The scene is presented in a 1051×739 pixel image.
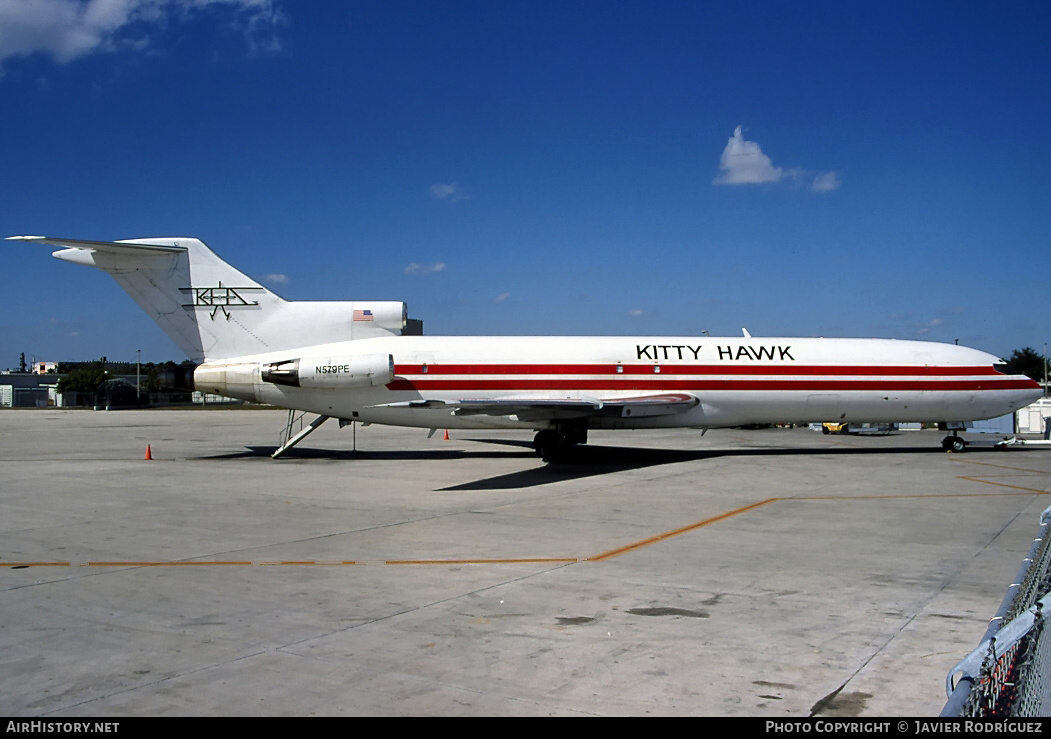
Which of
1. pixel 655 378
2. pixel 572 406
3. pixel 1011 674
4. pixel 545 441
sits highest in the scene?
pixel 655 378

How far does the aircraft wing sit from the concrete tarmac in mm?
1697

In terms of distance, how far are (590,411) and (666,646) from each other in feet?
47.1

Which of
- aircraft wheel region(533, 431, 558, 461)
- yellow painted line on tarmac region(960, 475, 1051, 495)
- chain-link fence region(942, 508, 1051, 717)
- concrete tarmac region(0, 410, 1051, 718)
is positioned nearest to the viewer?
chain-link fence region(942, 508, 1051, 717)

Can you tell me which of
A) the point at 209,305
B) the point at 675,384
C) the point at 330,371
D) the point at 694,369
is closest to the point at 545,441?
the point at 675,384

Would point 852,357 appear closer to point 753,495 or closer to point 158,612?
point 753,495

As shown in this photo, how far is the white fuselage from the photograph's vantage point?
22109 mm

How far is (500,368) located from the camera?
2247 cm

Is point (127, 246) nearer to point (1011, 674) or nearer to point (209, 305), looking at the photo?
point (209, 305)

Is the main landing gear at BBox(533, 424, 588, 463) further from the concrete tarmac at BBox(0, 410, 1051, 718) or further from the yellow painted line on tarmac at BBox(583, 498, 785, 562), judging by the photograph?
the yellow painted line on tarmac at BBox(583, 498, 785, 562)

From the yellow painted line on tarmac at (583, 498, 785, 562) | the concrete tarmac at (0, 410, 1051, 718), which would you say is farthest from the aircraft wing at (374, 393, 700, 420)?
the yellow painted line on tarmac at (583, 498, 785, 562)

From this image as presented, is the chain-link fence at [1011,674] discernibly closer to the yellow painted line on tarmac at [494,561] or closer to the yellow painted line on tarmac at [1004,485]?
the yellow painted line on tarmac at [494,561]

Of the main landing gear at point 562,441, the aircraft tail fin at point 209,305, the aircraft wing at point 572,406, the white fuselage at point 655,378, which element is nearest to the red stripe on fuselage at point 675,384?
the white fuselage at point 655,378

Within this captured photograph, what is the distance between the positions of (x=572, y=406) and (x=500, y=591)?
39.6 ft

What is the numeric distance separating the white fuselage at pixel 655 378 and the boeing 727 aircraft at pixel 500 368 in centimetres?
4
